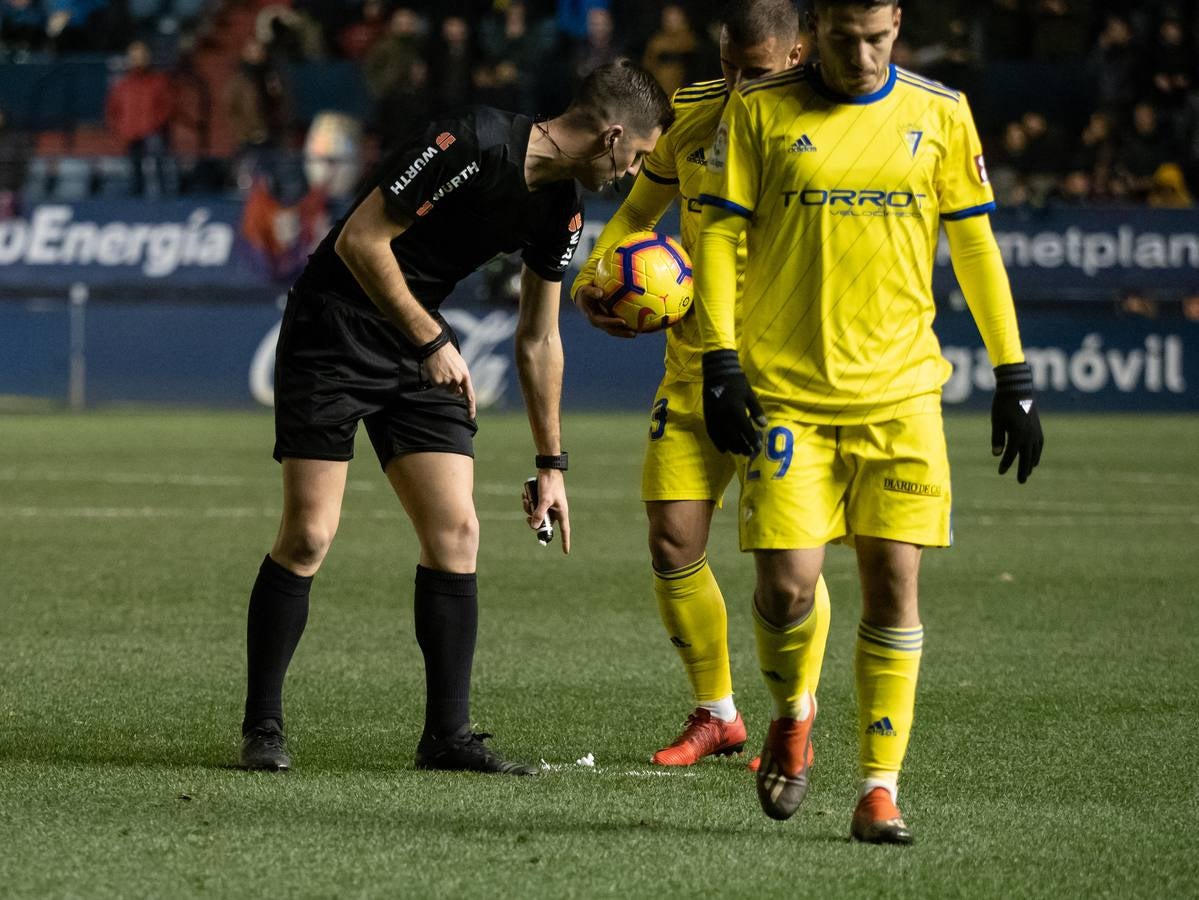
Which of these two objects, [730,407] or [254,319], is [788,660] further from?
[254,319]

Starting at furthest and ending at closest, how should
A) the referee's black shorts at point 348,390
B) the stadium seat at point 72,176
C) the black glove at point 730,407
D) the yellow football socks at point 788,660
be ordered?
the stadium seat at point 72,176 < the referee's black shorts at point 348,390 < the yellow football socks at point 788,660 < the black glove at point 730,407

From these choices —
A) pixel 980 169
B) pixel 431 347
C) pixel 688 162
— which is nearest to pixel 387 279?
pixel 431 347

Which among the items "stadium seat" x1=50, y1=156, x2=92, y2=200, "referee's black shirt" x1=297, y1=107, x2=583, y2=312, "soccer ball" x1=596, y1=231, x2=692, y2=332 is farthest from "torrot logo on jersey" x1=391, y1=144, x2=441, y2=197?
"stadium seat" x1=50, y1=156, x2=92, y2=200

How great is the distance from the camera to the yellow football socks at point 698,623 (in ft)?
19.2

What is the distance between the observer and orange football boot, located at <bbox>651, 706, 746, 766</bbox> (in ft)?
18.6

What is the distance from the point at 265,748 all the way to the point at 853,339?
2.00m

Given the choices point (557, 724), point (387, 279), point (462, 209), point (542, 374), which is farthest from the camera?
point (557, 724)

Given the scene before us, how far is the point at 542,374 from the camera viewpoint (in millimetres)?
5742

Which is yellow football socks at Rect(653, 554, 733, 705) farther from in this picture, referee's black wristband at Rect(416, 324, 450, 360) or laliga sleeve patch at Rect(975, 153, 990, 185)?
laliga sleeve patch at Rect(975, 153, 990, 185)

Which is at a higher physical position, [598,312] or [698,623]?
[598,312]

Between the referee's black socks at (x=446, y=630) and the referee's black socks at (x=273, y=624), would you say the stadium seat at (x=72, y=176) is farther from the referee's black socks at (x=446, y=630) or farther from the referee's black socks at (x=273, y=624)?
the referee's black socks at (x=446, y=630)

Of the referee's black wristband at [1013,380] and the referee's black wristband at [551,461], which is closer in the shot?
the referee's black wristband at [1013,380]

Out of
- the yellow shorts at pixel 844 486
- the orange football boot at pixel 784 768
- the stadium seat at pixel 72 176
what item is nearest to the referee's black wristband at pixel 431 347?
the yellow shorts at pixel 844 486

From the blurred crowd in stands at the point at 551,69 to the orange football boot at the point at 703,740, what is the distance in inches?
647
